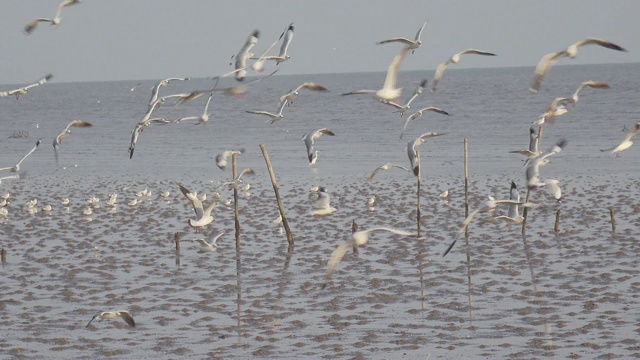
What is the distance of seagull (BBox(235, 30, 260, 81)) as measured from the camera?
16302 mm

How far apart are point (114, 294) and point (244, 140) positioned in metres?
44.5

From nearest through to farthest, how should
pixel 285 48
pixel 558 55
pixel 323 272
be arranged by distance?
1. pixel 558 55
2. pixel 285 48
3. pixel 323 272

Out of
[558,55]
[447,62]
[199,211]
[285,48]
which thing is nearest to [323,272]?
[199,211]

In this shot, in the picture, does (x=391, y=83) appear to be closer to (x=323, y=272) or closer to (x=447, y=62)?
(x=447, y=62)

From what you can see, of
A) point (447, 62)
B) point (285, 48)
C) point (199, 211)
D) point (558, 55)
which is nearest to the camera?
point (558, 55)

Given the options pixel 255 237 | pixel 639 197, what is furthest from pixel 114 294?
pixel 639 197

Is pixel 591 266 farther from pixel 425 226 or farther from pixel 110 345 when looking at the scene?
pixel 110 345

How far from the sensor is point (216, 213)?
2936 centimetres

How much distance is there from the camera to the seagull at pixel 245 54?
642 inches

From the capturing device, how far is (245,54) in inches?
691

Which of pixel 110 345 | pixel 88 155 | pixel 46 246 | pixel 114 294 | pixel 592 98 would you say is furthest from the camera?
pixel 592 98

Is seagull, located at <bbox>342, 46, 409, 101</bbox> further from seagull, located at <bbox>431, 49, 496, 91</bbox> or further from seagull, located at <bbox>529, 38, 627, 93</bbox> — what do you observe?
seagull, located at <bbox>529, 38, 627, 93</bbox>

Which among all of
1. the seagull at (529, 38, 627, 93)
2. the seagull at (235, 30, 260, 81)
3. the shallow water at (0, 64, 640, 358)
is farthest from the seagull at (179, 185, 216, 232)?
the seagull at (529, 38, 627, 93)

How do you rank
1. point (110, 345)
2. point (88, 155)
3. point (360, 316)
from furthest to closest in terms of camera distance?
point (88, 155) → point (360, 316) → point (110, 345)
